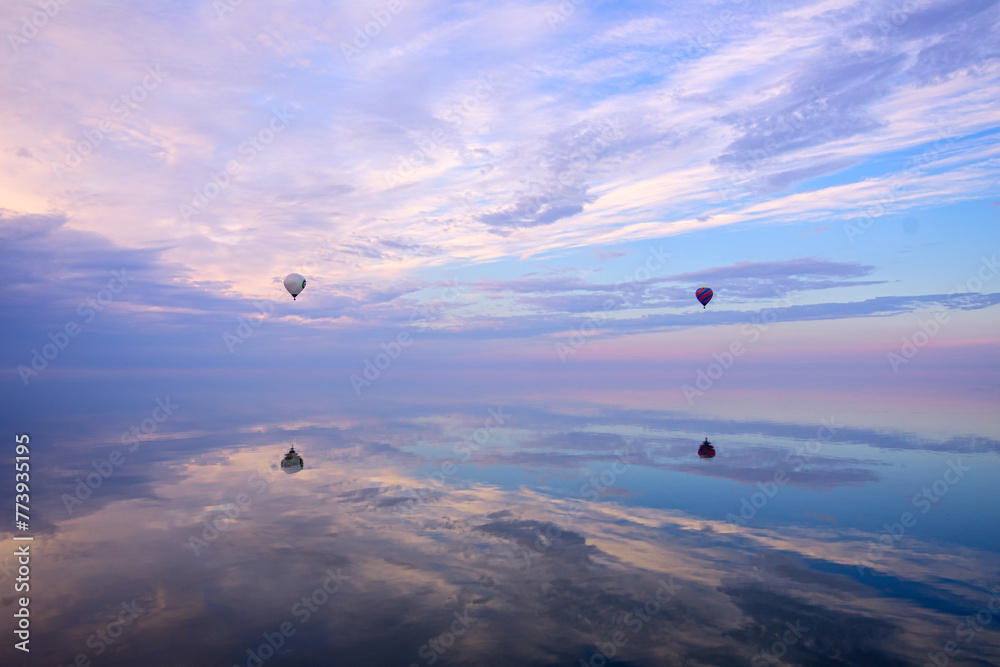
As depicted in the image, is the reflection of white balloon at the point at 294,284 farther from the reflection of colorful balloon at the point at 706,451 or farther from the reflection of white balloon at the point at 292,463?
the reflection of colorful balloon at the point at 706,451

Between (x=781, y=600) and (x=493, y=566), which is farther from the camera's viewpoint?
(x=493, y=566)

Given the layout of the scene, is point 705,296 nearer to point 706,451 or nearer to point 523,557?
point 706,451

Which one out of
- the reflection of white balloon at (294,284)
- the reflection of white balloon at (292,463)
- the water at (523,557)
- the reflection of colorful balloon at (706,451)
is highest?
the reflection of white balloon at (294,284)

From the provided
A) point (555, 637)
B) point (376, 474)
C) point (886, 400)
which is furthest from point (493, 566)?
point (886, 400)

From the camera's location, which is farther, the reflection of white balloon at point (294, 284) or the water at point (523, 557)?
the reflection of white balloon at point (294, 284)

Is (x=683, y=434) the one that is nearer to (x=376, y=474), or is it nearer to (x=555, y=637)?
(x=376, y=474)

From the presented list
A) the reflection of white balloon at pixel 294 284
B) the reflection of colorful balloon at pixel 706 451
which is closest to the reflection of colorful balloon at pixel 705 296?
the reflection of colorful balloon at pixel 706 451

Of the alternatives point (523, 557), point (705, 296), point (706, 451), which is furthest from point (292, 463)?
point (705, 296)
